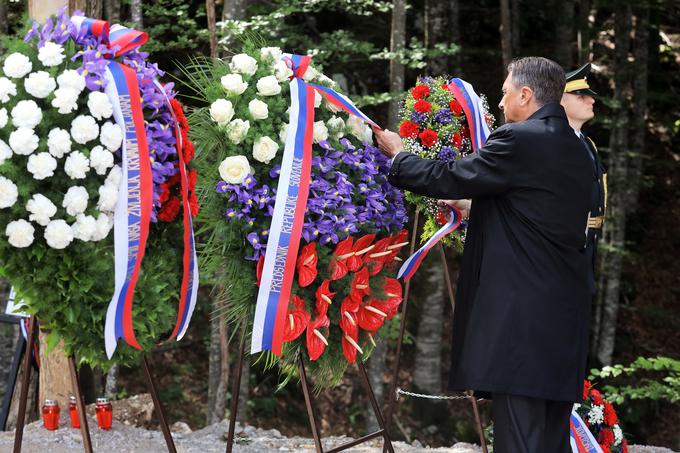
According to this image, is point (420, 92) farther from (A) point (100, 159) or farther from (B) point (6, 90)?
(B) point (6, 90)

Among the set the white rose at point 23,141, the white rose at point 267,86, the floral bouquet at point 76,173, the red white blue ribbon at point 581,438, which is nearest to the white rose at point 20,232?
the floral bouquet at point 76,173

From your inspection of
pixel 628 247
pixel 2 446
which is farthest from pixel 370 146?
pixel 628 247

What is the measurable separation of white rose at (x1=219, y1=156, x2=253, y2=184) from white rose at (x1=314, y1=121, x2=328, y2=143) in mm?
375

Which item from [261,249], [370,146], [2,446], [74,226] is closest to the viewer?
[74,226]

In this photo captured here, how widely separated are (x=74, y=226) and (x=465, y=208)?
6.65ft

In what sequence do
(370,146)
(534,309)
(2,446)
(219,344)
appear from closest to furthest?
(534,309), (370,146), (2,446), (219,344)

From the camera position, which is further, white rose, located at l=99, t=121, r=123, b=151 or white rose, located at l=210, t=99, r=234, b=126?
white rose, located at l=210, t=99, r=234, b=126

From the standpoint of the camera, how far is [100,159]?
317 cm

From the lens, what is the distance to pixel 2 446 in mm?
5180

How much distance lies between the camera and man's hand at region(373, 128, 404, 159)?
13.2 feet

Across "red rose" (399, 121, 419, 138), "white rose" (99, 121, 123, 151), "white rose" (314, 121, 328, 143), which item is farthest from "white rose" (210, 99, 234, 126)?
"red rose" (399, 121, 419, 138)

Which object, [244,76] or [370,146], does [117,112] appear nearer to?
[244,76]

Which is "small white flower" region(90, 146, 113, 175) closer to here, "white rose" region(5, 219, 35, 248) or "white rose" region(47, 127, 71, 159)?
"white rose" region(47, 127, 71, 159)

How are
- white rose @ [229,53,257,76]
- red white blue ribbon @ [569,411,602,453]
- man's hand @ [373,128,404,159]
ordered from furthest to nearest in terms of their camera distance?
red white blue ribbon @ [569,411,602,453]
man's hand @ [373,128,404,159]
white rose @ [229,53,257,76]
